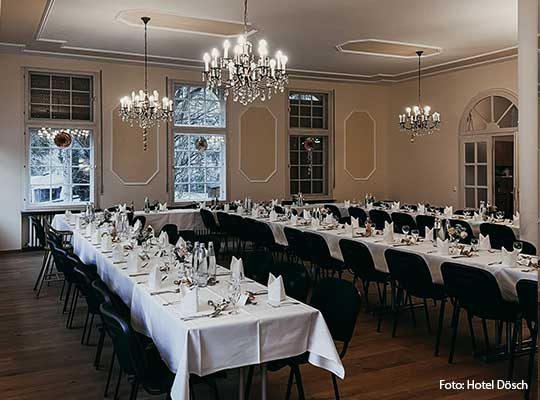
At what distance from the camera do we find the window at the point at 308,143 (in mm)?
12859

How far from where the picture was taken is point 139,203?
36.2ft

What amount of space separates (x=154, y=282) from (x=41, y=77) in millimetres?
7989

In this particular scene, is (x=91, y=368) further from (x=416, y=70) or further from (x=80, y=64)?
(x=416, y=70)

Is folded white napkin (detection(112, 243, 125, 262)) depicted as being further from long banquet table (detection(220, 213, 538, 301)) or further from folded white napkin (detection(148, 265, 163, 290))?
long banquet table (detection(220, 213, 538, 301))

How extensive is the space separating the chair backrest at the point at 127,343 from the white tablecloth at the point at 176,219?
629 centimetres

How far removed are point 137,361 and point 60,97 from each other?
8809 mm

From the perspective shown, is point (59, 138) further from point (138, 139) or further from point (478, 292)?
point (478, 292)

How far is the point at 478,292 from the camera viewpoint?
13.5ft

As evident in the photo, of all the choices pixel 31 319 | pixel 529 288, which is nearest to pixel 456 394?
pixel 529 288

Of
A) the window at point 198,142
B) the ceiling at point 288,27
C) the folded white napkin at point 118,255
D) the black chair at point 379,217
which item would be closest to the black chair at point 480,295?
the folded white napkin at point 118,255

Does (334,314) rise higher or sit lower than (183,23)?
lower

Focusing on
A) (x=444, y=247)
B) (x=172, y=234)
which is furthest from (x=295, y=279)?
(x=172, y=234)

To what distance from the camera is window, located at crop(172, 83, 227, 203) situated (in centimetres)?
1153

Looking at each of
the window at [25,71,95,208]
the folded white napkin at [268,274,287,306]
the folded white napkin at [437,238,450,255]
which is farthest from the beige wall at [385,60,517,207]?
the folded white napkin at [268,274,287,306]
